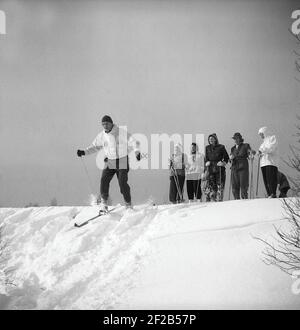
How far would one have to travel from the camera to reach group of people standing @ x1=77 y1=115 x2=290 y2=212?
8.83m

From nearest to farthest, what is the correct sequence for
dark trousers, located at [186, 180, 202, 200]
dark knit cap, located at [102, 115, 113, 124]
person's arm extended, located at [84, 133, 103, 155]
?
dark knit cap, located at [102, 115, 113, 124]
person's arm extended, located at [84, 133, 103, 155]
dark trousers, located at [186, 180, 202, 200]

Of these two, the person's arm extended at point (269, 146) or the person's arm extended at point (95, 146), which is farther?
the person's arm extended at point (269, 146)

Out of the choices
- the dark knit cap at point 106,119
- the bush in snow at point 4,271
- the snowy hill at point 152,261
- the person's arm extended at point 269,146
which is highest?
the dark knit cap at point 106,119

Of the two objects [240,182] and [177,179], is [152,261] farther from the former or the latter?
[240,182]

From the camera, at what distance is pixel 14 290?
6.86 m

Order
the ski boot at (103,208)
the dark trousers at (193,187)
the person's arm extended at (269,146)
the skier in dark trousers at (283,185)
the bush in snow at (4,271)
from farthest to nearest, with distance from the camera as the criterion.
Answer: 1. the skier in dark trousers at (283,185)
2. the dark trousers at (193,187)
3. the person's arm extended at (269,146)
4. the ski boot at (103,208)
5. the bush in snow at (4,271)

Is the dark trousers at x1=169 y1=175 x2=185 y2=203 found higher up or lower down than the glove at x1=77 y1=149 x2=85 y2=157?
lower down

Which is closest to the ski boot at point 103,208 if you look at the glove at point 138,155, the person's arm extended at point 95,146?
the glove at point 138,155

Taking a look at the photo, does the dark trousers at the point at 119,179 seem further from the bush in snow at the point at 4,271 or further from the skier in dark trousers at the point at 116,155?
the bush in snow at the point at 4,271

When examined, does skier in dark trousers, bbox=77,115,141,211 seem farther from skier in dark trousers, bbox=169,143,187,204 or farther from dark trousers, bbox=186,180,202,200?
dark trousers, bbox=186,180,202,200

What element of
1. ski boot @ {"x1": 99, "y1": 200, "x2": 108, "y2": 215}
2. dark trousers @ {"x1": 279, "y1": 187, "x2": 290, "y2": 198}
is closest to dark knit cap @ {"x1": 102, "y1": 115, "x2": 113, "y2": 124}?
ski boot @ {"x1": 99, "y1": 200, "x2": 108, "y2": 215}

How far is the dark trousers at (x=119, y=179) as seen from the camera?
872 centimetres

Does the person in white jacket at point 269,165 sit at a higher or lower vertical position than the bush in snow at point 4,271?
higher
